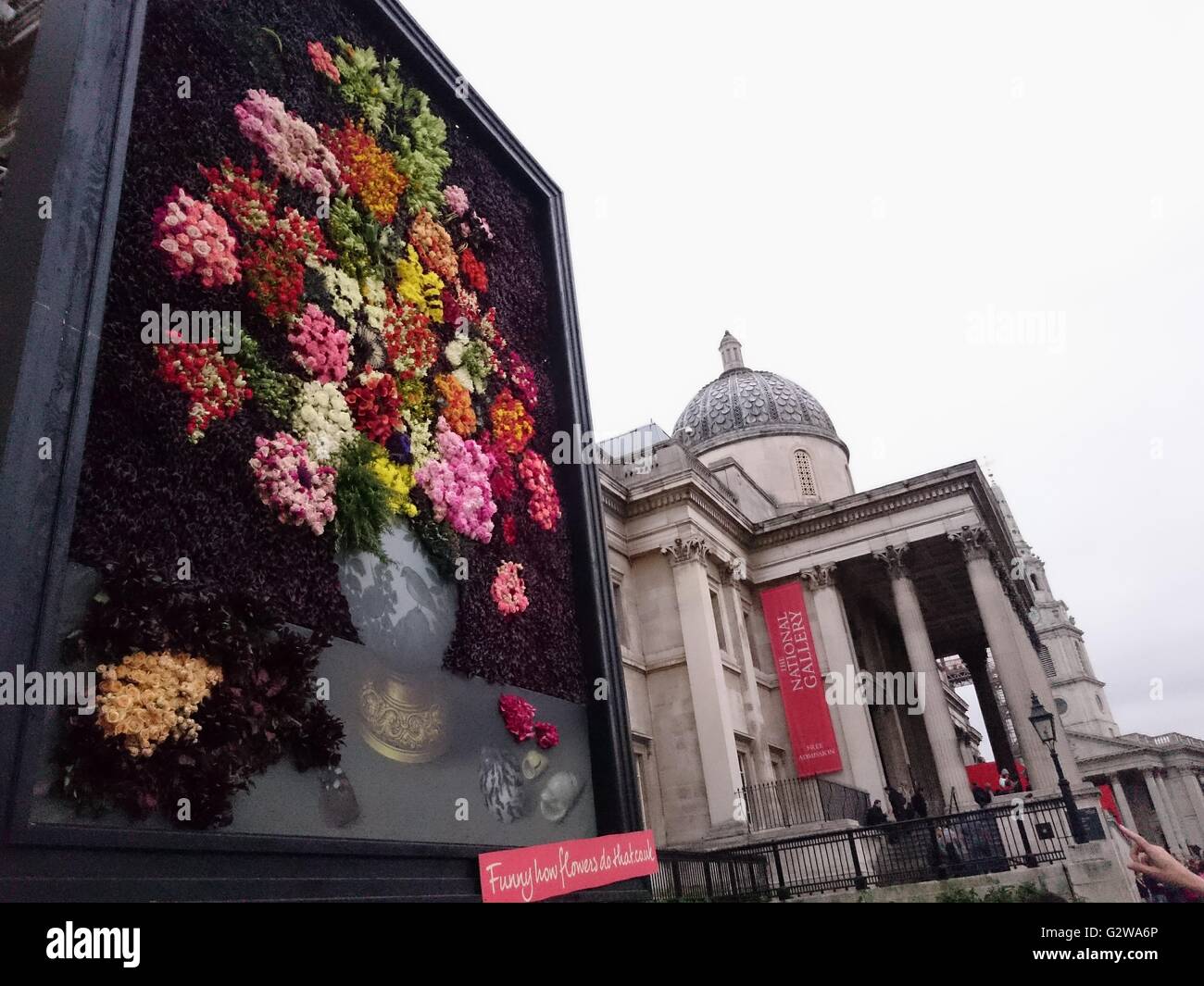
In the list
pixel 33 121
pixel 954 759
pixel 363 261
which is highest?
pixel 363 261

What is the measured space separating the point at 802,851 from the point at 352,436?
50.9ft

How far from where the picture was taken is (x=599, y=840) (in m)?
6.61

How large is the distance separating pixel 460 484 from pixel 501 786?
7.53 feet

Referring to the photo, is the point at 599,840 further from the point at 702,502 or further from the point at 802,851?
the point at 702,502

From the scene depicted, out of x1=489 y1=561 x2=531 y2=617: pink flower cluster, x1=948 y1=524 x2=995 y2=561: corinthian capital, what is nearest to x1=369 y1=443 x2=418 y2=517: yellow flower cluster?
x1=489 y1=561 x2=531 y2=617: pink flower cluster

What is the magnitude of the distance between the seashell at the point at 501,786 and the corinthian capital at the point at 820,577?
23385 millimetres

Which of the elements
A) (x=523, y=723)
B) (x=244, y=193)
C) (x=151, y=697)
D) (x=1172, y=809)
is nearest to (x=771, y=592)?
(x=523, y=723)

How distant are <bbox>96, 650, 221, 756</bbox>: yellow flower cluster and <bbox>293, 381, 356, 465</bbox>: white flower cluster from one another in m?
1.63

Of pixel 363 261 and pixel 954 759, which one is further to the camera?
pixel 954 759

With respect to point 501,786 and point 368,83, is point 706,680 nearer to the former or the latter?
point 501,786

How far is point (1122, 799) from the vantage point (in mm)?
57031

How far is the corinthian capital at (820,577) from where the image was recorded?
2841 centimetres

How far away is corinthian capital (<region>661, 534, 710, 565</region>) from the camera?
25.2 metres
